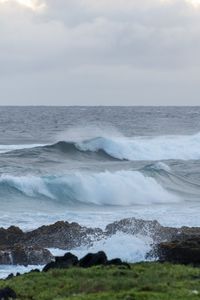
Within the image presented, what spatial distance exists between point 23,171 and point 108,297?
111ft

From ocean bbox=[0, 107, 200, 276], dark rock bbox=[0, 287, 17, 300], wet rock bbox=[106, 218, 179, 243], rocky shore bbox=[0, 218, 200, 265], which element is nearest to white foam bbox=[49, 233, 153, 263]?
ocean bbox=[0, 107, 200, 276]

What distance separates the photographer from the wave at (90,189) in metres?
39.6

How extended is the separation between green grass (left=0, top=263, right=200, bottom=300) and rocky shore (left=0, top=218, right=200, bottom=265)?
4666 mm

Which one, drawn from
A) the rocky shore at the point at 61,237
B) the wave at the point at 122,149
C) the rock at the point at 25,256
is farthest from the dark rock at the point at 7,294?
the wave at the point at 122,149

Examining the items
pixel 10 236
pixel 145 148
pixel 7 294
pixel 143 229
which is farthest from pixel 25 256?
pixel 145 148

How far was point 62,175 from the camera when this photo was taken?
44.5m

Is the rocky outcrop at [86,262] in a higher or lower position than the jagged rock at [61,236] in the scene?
lower

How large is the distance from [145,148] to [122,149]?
3.00m

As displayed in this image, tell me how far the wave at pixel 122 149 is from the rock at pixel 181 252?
3848cm

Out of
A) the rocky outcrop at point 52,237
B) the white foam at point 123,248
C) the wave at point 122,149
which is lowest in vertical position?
the white foam at point 123,248

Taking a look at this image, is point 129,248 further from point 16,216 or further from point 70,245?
point 16,216

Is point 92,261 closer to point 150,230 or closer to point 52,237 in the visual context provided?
point 52,237

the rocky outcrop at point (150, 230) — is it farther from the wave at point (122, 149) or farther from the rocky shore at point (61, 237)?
the wave at point (122, 149)

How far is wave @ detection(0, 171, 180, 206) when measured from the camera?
130ft
